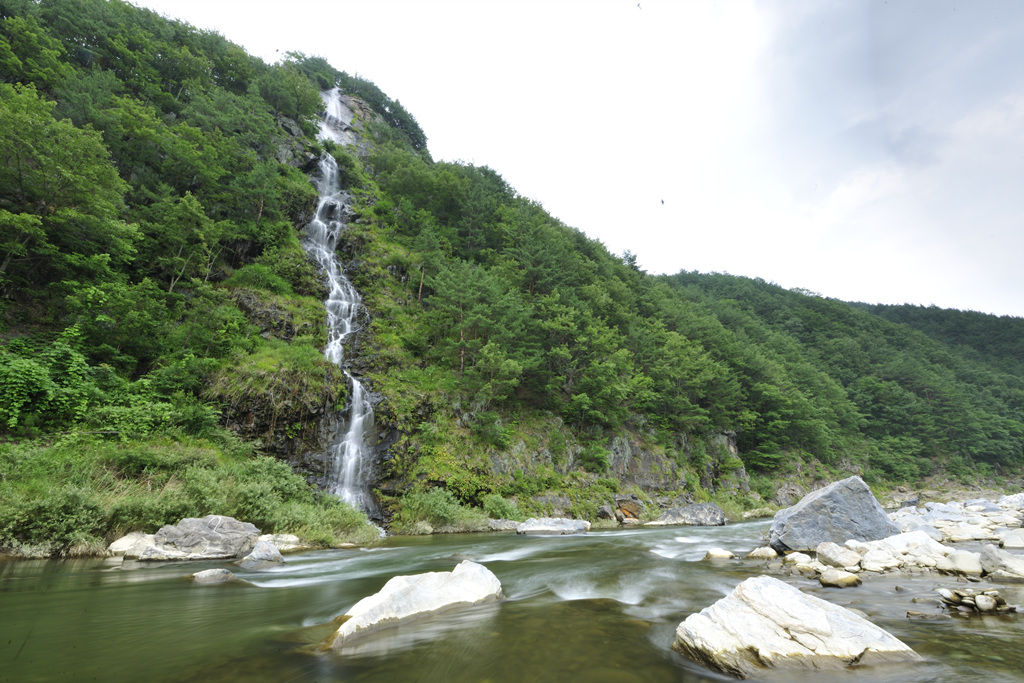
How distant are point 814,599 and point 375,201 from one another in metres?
43.6

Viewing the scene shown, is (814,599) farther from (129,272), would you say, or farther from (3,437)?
(129,272)

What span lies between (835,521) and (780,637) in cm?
871

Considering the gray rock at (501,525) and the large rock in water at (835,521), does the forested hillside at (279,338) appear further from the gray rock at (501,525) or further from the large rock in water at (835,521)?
the large rock in water at (835,521)

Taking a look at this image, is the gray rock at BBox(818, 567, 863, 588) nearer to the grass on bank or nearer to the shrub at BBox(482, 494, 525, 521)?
the grass on bank

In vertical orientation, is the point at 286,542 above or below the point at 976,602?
below

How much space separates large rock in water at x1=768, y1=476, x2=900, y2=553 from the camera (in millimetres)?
9758

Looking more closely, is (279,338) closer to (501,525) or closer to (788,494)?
(501,525)

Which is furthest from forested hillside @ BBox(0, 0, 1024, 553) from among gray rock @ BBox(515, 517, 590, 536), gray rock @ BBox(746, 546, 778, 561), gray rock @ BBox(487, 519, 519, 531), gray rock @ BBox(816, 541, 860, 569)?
gray rock @ BBox(816, 541, 860, 569)

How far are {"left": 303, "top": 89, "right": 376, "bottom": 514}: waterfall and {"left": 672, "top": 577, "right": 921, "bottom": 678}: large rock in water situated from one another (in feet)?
48.8

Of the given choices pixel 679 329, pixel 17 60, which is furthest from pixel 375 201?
pixel 679 329

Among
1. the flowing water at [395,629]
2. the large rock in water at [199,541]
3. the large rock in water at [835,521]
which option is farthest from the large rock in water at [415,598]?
the large rock in water at [835,521]

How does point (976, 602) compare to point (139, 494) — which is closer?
point (976, 602)

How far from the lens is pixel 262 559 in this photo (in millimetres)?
8555

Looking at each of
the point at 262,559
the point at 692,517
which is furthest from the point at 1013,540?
the point at 262,559
